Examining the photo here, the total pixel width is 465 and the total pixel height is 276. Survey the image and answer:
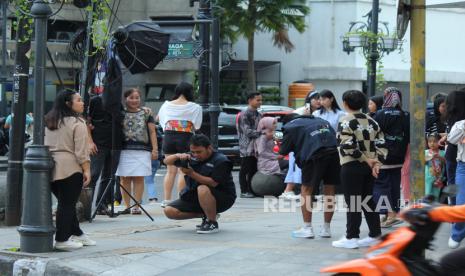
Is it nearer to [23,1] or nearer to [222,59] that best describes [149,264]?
[23,1]

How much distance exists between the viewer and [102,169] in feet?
38.4

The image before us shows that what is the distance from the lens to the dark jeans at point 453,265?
5.76m

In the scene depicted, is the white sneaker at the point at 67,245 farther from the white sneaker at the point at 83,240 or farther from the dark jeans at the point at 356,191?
the dark jeans at the point at 356,191

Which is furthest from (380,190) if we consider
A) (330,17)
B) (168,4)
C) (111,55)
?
(330,17)

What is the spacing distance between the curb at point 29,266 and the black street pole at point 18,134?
1.88 metres

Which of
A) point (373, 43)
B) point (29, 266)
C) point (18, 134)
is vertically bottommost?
point (29, 266)

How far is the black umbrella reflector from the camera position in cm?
1148

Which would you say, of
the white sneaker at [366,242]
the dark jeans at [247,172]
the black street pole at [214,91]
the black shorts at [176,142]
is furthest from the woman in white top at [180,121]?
the white sneaker at [366,242]

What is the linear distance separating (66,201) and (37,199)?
1.04ft

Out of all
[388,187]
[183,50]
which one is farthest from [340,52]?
[388,187]

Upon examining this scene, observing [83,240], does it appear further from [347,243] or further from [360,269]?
[360,269]

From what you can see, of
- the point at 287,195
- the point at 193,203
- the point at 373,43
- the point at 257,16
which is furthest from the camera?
the point at 257,16

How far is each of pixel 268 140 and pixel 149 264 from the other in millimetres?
6748

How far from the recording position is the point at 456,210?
219 inches
